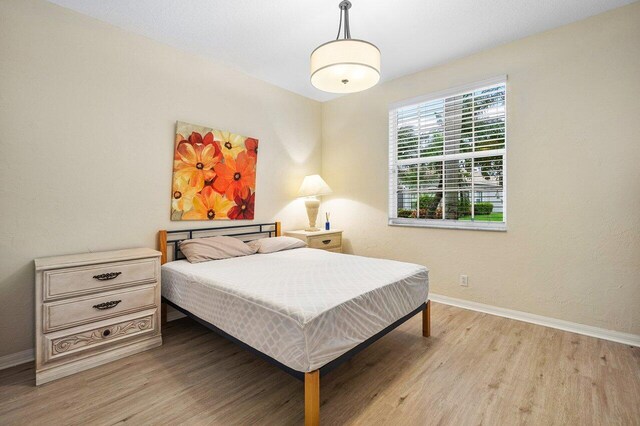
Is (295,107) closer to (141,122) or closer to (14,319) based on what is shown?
(141,122)

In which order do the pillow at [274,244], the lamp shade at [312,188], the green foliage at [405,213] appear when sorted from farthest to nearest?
the lamp shade at [312,188]
the green foliage at [405,213]
the pillow at [274,244]

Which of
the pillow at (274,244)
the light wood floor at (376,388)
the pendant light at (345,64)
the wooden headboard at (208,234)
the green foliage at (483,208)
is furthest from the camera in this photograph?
the pillow at (274,244)

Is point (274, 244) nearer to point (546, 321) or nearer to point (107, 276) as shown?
point (107, 276)

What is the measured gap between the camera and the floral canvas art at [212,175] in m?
2.93

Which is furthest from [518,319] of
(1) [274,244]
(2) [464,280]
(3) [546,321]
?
(1) [274,244]

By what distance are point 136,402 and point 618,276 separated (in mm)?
3532

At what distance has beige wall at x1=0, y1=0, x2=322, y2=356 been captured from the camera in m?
2.11

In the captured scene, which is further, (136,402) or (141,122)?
(141,122)

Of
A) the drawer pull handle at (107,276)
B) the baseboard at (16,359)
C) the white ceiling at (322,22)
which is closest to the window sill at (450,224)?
the white ceiling at (322,22)

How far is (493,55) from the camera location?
9.81 ft

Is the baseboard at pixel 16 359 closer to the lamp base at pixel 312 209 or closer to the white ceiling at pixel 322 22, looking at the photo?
the white ceiling at pixel 322 22

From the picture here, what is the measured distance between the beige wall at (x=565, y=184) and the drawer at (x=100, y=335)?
2862mm

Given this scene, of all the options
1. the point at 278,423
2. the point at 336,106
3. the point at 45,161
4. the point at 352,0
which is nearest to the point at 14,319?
the point at 45,161

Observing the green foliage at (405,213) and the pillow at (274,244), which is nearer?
the pillow at (274,244)
